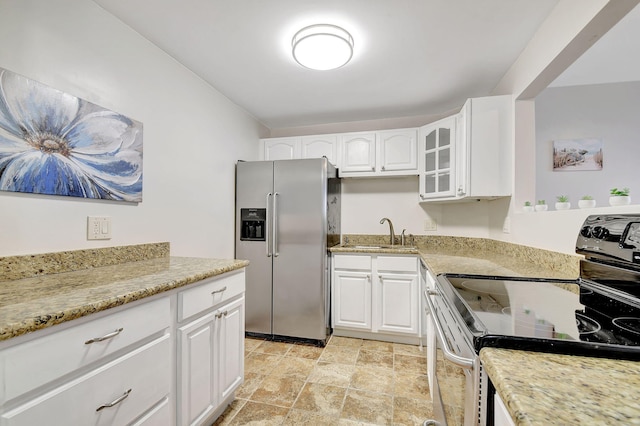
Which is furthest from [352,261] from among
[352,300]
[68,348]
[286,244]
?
[68,348]

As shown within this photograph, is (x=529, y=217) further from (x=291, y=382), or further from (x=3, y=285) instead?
(x=3, y=285)

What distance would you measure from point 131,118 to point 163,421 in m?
1.59

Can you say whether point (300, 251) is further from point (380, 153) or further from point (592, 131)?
point (592, 131)

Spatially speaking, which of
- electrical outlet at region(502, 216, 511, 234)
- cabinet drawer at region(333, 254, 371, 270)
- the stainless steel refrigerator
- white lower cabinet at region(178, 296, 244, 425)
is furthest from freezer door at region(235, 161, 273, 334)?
electrical outlet at region(502, 216, 511, 234)

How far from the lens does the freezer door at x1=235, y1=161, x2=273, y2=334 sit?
260 centimetres

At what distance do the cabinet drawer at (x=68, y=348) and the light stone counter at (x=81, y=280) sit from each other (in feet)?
0.18

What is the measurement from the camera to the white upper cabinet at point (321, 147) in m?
2.95

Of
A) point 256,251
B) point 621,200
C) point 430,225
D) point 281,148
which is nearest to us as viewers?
point 621,200

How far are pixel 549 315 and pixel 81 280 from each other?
1.69m

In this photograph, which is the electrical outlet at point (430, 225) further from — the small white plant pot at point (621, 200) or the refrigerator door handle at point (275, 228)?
the small white plant pot at point (621, 200)

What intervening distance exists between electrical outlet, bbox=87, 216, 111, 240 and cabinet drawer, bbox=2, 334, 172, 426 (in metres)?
0.72

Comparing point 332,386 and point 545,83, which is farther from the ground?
point 545,83

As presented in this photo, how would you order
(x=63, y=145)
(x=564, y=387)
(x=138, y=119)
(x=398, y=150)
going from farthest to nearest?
(x=398, y=150) < (x=138, y=119) < (x=63, y=145) < (x=564, y=387)

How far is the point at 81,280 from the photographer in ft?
3.70
